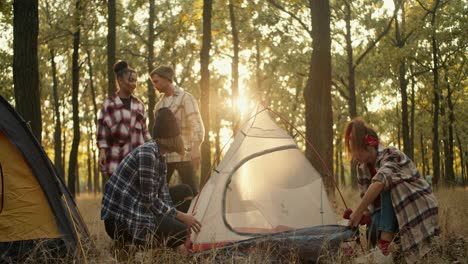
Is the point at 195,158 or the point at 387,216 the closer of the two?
the point at 387,216

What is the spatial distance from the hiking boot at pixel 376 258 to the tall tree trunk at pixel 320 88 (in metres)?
4.70

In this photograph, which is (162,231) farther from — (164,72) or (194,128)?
(164,72)

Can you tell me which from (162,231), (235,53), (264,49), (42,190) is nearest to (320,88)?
(162,231)

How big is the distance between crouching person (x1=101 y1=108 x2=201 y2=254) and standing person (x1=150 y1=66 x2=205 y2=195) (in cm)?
144

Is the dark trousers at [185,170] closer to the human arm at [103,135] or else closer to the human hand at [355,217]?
the human arm at [103,135]

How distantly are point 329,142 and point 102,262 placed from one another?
→ 5755 millimetres

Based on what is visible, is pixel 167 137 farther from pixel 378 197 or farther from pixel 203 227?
pixel 378 197

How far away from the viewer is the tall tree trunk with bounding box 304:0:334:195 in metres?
9.23

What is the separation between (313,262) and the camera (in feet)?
15.5

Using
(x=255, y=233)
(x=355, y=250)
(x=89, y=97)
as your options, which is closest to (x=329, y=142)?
(x=255, y=233)

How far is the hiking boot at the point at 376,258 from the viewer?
4.30m

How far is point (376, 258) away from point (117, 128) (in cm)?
336

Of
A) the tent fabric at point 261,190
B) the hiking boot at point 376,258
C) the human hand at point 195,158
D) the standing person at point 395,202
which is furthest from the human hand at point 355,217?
the human hand at point 195,158

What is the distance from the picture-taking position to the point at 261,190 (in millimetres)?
6039
